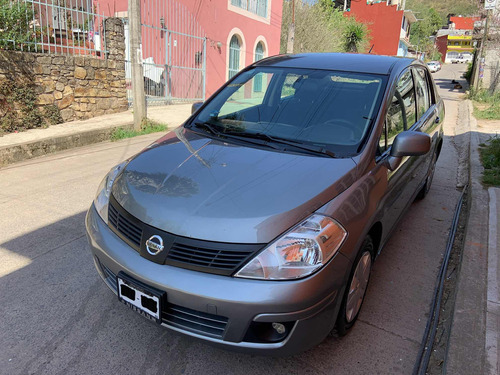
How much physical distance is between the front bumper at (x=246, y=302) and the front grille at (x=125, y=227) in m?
0.08

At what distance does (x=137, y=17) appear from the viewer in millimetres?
7898

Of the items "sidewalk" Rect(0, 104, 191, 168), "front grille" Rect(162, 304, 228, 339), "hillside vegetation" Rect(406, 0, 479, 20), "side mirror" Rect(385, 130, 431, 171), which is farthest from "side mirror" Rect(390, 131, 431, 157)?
"hillside vegetation" Rect(406, 0, 479, 20)

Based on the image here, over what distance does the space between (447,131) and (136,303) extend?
11270 mm

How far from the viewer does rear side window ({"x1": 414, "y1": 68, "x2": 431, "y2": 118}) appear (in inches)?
156

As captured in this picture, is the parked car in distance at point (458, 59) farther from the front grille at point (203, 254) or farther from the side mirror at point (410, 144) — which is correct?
the front grille at point (203, 254)

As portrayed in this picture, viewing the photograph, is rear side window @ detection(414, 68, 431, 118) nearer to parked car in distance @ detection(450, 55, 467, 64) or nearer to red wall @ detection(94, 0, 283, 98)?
red wall @ detection(94, 0, 283, 98)

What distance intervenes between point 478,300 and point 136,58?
752cm

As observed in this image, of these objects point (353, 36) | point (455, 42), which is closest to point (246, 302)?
point (353, 36)

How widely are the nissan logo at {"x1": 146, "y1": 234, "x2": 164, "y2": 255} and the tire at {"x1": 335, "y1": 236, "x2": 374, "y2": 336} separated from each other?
1.04 meters

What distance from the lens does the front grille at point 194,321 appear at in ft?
6.25

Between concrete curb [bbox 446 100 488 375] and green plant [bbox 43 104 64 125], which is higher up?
green plant [bbox 43 104 64 125]

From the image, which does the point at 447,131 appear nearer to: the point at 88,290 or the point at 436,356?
the point at 436,356

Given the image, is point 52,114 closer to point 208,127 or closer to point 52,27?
point 52,27

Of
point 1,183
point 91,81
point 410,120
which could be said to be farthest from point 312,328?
point 91,81
